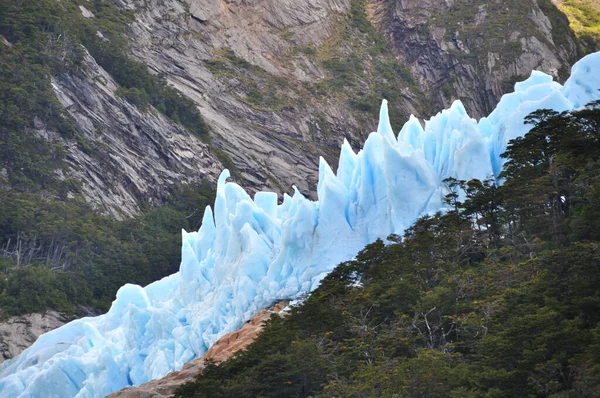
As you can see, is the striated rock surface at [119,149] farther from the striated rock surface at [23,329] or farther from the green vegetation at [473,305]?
the green vegetation at [473,305]

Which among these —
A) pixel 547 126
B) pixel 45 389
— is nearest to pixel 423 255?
pixel 547 126

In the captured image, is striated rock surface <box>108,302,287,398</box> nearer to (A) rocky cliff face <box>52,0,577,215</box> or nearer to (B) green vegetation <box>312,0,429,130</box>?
(A) rocky cliff face <box>52,0,577,215</box>

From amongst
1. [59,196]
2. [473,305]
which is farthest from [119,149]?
[473,305]

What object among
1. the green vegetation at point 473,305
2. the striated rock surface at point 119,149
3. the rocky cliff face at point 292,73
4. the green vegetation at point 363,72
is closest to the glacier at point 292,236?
the green vegetation at point 473,305

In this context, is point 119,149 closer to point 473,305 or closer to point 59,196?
point 59,196

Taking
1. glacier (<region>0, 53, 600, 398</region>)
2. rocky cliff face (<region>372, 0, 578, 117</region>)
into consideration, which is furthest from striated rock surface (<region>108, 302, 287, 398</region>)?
rocky cliff face (<region>372, 0, 578, 117</region>)

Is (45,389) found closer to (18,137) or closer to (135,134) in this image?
(18,137)

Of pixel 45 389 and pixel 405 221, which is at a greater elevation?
pixel 405 221
